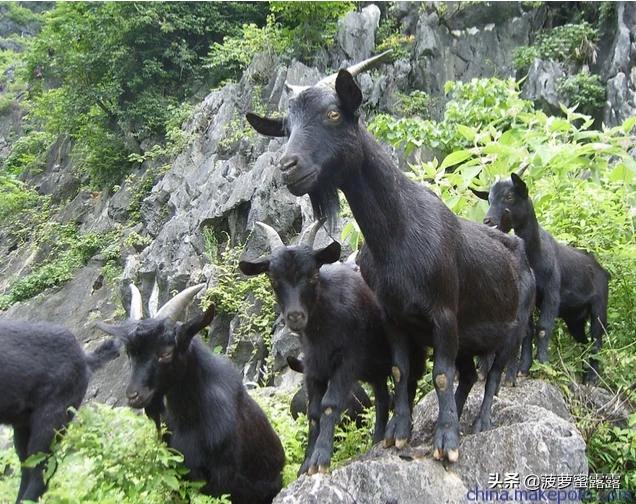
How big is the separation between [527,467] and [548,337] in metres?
2.74

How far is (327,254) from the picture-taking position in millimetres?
5098

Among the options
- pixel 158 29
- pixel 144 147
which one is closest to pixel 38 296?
pixel 144 147

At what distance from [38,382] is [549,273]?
4.58m

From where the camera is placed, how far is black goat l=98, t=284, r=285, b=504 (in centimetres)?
495

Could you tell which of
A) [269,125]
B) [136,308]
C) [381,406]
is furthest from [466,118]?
[269,125]

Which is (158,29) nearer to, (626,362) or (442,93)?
(442,93)

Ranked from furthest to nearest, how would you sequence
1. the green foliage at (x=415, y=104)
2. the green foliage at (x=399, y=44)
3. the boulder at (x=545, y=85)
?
the green foliage at (x=399, y=44) → the green foliage at (x=415, y=104) → the boulder at (x=545, y=85)

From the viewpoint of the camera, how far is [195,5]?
27625 mm

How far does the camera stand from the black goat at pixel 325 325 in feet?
16.2

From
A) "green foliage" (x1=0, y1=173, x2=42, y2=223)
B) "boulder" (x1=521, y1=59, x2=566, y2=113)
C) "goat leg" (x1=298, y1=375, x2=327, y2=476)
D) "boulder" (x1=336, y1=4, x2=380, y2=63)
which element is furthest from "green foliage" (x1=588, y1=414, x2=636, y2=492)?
"green foliage" (x1=0, y1=173, x2=42, y2=223)

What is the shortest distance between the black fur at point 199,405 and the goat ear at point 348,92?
174cm

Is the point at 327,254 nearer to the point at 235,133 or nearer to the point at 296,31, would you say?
the point at 235,133

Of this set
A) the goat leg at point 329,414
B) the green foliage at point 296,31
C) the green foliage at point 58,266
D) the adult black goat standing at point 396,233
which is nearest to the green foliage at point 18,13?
the green foliage at point 58,266

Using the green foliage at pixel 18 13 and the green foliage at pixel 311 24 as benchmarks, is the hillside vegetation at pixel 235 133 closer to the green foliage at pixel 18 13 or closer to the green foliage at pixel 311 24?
the green foliage at pixel 311 24
